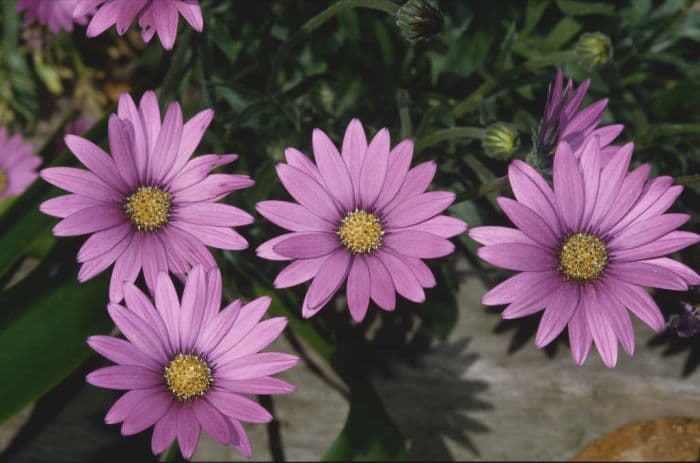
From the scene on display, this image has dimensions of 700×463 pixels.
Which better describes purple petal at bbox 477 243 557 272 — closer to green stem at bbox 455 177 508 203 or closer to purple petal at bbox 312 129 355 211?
green stem at bbox 455 177 508 203

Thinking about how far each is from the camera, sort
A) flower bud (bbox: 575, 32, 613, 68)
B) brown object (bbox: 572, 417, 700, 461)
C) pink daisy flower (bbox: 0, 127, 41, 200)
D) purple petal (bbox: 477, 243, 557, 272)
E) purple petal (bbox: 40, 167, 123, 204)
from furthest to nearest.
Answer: pink daisy flower (bbox: 0, 127, 41, 200) < brown object (bbox: 572, 417, 700, 461) < flower bud (bbox: 575, 32, 613, 68) < purple petal (bbox: 40, 167, 123, 204) < purple petal (bbox: 477, 243, 557, 272)

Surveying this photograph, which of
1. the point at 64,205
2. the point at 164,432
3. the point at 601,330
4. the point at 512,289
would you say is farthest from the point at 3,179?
the point at 601,330

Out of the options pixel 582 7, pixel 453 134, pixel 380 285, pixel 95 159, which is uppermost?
pixel 582 7

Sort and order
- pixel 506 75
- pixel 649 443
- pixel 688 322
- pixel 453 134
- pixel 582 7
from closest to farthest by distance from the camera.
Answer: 1. pixel 688 322
2. pixel 453 134
3. pixel 506 75
4. pixel 582 7
5. pixel 649 443

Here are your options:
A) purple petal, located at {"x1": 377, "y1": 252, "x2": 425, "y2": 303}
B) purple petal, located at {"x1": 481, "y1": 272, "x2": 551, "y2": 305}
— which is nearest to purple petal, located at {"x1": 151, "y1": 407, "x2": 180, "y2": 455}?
purple petal, located at {"x1": 377, "y1": 252, "x2": 425, "y2": 303}

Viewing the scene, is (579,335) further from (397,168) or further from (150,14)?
(150,14)

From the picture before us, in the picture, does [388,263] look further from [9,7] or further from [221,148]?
[9,7]

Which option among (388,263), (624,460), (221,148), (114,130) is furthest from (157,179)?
(624,460)
